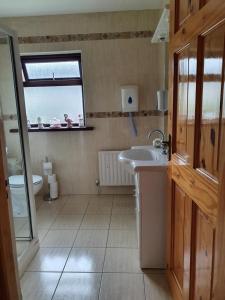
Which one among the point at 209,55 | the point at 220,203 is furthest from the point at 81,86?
the point at 220,203

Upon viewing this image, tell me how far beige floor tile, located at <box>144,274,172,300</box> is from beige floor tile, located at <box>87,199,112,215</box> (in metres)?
1.25

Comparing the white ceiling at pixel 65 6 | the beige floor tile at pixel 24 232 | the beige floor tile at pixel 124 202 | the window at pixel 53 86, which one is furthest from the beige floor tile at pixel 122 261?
the white ceiling at pixel 65 6

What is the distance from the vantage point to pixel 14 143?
234cm

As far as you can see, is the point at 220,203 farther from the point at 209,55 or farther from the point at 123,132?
the point at 123,132

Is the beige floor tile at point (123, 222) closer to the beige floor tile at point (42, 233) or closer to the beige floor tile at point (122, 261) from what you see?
the beige floor tile at point (122, 261)

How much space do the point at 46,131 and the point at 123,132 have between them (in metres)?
1.08

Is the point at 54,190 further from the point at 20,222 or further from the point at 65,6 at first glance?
the point at 65,6

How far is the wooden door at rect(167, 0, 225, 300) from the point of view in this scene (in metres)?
0.89

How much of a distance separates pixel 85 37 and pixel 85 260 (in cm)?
263

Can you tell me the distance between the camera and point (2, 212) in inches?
48.7

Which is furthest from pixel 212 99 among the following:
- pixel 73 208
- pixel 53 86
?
pixel 53 86

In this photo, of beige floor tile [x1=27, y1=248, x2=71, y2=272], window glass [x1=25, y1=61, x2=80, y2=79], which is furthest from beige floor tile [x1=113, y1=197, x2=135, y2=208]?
window glass [x1=25, y1=61, x2=80, y2=79]

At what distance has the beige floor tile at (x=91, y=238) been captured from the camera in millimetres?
2418

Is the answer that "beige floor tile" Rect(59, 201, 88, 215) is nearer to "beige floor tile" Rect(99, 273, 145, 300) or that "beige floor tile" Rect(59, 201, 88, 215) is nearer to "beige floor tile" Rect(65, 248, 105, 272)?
"beige floor tile" Rect(65, 248, 105, 272)
